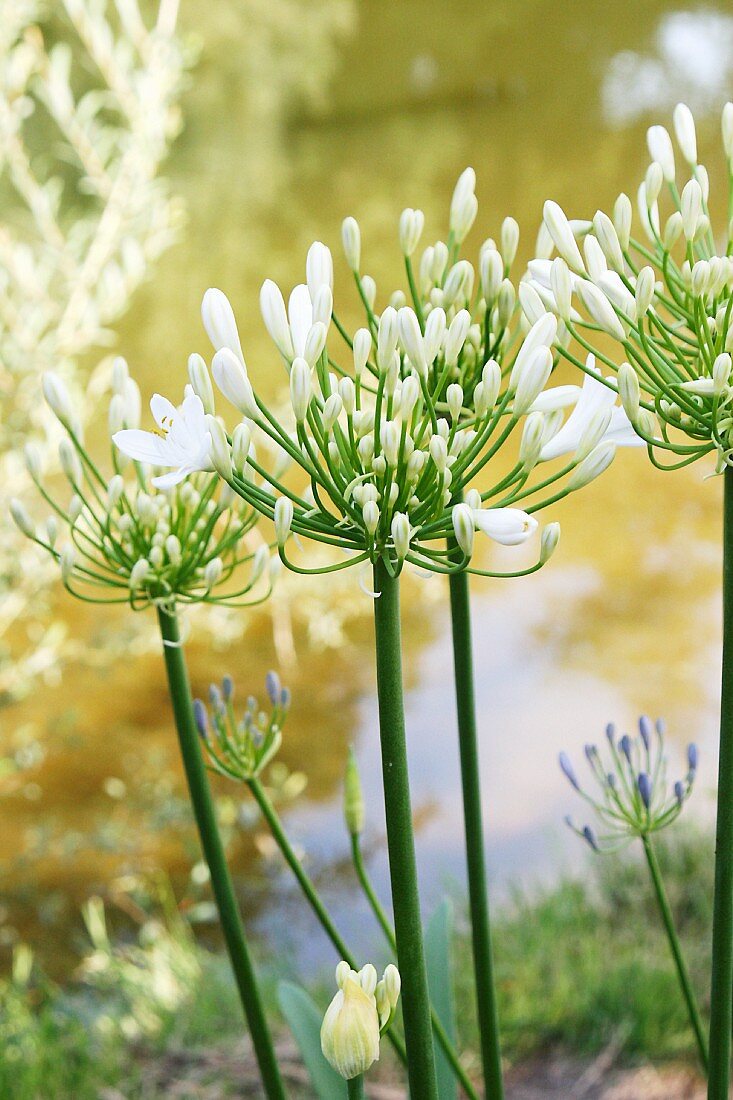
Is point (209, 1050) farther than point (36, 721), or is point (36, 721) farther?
point (36, 721)

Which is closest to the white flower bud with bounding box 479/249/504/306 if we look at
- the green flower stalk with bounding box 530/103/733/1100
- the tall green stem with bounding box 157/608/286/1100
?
the green flower stalk with bounding box 530/103/733/1100

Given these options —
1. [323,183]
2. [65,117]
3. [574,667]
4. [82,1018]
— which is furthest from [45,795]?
[323,183]

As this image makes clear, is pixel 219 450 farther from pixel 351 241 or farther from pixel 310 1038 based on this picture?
pixel 310 1038

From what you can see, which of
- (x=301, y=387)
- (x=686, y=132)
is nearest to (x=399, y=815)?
(x=301, y=387)

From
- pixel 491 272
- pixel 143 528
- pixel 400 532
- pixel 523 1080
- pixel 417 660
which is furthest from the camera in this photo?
pixel 417 660

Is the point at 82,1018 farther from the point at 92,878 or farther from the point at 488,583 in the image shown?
the point at 488,583
